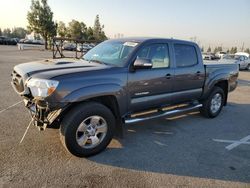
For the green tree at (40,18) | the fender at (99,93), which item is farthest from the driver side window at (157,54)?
the green tree at (40,18)

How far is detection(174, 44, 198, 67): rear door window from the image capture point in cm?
539

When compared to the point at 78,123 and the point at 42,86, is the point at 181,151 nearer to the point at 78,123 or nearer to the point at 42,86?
the point at 78,123

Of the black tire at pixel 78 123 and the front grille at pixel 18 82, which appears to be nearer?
the black tire at pixel 78 123

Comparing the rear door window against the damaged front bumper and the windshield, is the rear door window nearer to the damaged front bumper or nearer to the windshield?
the windshield

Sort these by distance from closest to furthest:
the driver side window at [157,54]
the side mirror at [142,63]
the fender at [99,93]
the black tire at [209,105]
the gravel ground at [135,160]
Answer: the gravel ground at [135,160], the fender at [99,93], the side mirror at [142,63], the driver side window at [157,54], the black tire at [209,105]

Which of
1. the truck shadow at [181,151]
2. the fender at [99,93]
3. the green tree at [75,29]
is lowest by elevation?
the truck shadow at [181,151]

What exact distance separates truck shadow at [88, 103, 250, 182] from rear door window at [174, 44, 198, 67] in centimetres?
145

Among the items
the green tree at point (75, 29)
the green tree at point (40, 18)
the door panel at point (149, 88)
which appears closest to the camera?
the door panel at point (149, 88)

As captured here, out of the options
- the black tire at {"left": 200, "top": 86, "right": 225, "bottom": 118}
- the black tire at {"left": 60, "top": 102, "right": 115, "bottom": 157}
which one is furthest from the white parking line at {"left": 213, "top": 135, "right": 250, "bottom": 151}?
the black tire at {"left": 60, "top": 102, "right": 115, "bottom": 157}

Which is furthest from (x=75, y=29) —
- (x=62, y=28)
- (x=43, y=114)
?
(x=43, y=114)

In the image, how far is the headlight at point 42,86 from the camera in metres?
3.50

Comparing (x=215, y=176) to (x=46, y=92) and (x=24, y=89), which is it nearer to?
(x=46, y=92)

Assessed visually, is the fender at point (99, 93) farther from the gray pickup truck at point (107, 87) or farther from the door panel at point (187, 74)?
the door panel at point (187, 74)

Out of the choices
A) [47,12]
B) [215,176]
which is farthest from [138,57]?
[47,12]
